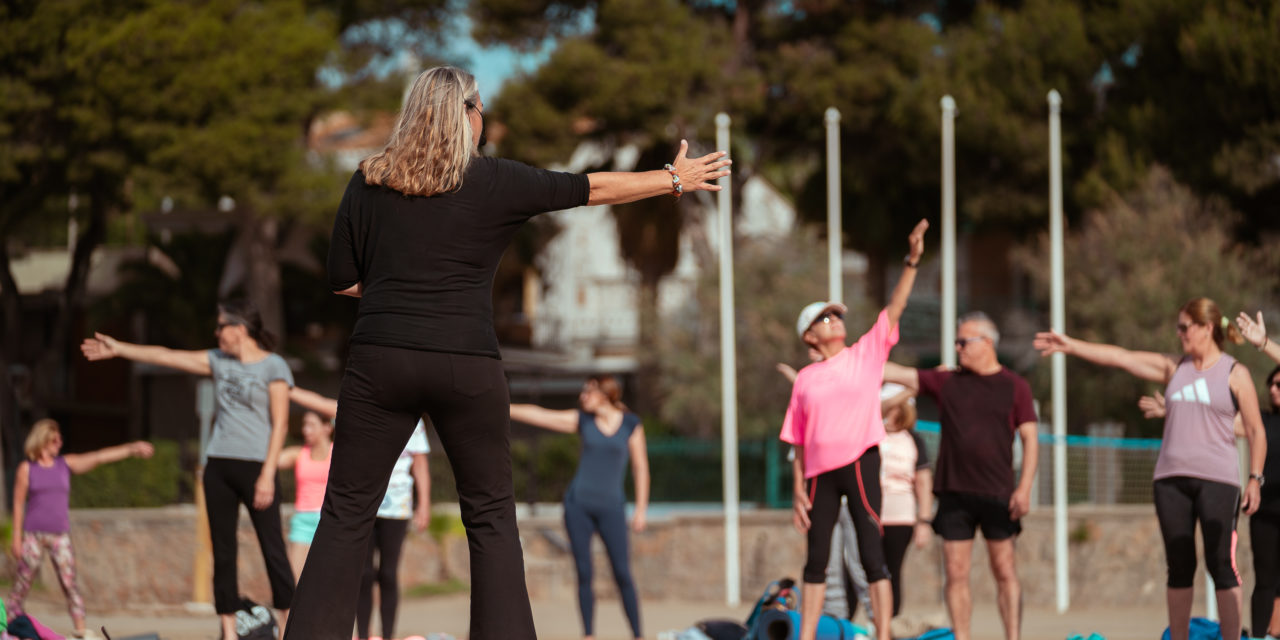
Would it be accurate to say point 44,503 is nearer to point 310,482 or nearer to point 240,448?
point 310,482

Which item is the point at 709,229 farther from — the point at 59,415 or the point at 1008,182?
the point at 59,415

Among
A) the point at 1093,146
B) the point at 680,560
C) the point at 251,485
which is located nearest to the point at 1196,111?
the point at 1093,146

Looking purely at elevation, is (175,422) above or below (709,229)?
below

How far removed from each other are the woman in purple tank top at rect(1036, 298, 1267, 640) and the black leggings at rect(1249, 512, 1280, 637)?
65 centimetres

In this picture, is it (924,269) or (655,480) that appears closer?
(655,480)

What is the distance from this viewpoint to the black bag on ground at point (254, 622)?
7.25m

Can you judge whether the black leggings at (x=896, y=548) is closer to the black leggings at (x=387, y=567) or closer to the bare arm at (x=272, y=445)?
the black leggings at (x=387, y=567)

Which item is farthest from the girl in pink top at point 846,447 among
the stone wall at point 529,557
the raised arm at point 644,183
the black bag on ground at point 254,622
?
the stone wall at point 529,557

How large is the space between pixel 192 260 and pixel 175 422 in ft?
27.4

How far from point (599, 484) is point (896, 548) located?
77.0 inches

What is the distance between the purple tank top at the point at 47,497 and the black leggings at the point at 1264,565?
7980mm

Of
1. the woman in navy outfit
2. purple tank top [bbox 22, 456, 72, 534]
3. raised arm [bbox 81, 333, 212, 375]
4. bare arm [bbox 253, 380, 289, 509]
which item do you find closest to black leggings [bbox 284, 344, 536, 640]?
raised arm [bbox 81, 333, 212, 375]

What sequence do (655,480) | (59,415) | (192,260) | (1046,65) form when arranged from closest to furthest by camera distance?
(655,480)
(1046,65)
(192,260)
(59,415)

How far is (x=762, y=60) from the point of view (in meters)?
26.9
